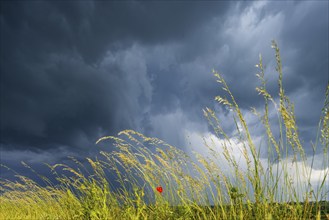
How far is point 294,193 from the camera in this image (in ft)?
10.9

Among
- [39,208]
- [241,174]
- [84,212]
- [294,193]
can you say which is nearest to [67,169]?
[84,212]

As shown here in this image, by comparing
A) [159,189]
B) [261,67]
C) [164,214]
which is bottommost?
[164,214]

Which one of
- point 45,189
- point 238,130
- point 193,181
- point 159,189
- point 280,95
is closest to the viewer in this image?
point 280,95

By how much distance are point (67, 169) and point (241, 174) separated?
302cm

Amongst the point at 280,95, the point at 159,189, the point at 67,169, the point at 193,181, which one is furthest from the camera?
the point at 67,169

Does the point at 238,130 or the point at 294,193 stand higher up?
the point at 238,130

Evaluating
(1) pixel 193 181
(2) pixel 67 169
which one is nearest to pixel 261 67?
(1) pixel 193 181

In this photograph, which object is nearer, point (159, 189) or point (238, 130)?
point (238, 130)

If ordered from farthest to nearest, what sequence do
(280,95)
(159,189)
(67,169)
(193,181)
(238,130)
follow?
(67,169) < (159,189) < (193,181) < (238,130) < (280,95)

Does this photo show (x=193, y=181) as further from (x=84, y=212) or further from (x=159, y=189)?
(x=84, y=212)

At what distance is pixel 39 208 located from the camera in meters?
6.89

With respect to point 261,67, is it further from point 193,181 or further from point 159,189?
point 159,189

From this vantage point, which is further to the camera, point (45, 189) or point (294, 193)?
point (45, 189)

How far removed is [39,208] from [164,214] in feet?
12.2
